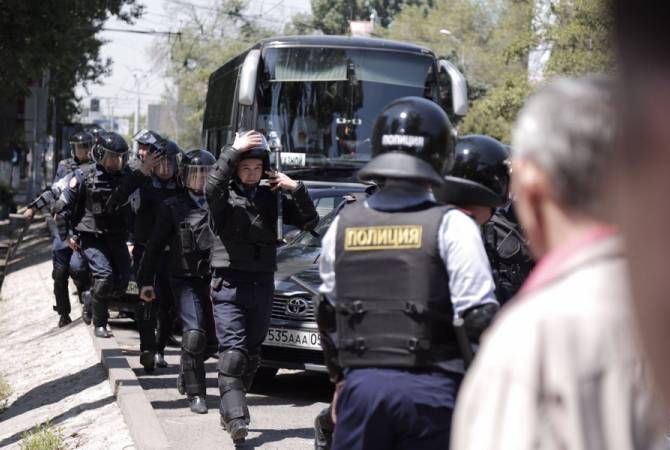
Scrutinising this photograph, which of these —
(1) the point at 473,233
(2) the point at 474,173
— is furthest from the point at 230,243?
(1) the point at 473,233

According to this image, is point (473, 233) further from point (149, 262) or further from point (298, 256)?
point (298, 256)

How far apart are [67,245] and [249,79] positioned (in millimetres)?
3590

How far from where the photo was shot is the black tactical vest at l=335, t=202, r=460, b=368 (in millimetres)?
3877

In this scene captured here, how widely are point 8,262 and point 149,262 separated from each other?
1521cm

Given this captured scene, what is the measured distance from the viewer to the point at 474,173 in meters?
5.38

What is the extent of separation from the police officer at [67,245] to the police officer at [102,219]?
25cm

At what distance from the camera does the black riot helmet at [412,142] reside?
412 centimetres

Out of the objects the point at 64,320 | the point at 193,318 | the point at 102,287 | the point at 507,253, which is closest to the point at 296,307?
the point at 193,318

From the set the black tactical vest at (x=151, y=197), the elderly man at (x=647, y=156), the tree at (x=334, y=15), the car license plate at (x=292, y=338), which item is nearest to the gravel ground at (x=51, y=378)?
the car license plate at (x=292, y=338)

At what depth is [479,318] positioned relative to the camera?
383 centimetres

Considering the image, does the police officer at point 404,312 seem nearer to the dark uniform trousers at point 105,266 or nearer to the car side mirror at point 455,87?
the dark uniform trousers at point 105,266

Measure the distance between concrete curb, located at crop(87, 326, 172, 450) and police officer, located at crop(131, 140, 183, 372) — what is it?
1.03 feet

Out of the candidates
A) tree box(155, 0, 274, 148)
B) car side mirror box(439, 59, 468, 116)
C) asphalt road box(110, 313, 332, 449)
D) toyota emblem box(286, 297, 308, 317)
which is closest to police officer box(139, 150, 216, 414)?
asphalt road box(110, 313, 332, 449)

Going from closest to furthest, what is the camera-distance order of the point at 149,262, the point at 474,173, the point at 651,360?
the point at 651,360
the point at 474,173
the point at 149,262
